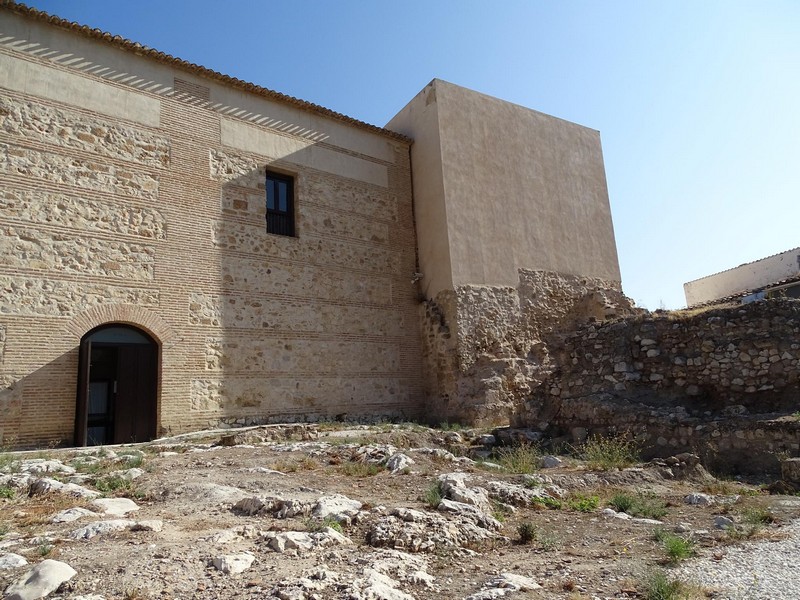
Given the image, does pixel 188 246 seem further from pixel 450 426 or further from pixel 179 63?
pixel 450 426

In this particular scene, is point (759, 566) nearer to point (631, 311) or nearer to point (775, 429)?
point (775, 429)

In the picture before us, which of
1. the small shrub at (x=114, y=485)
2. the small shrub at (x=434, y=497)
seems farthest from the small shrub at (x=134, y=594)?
the small shrub at (x=114, y=485)

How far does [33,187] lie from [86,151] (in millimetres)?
1117

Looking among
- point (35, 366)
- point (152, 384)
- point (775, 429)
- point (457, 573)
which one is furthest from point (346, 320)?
point (457, 573)

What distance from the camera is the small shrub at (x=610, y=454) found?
22.0ft

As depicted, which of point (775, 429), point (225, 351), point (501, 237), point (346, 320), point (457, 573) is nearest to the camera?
point (457, 573)

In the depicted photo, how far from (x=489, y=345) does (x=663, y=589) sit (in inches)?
394

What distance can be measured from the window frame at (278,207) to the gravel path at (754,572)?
9926mm

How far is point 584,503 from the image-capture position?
512 cm

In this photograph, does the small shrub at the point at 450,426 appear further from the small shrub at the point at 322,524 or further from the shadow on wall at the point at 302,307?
the small shrub at the point at 322,524

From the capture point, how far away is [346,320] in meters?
12.1

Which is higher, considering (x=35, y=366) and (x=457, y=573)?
(x=35, y=366)

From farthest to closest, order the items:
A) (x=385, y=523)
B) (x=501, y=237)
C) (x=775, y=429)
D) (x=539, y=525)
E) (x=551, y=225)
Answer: (x=551, y=225) → (x=501, y=237) → (x=775, y=429) → (x=539, y=525) → (x=385, y=523)

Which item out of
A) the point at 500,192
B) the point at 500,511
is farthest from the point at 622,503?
the point at 500,192
